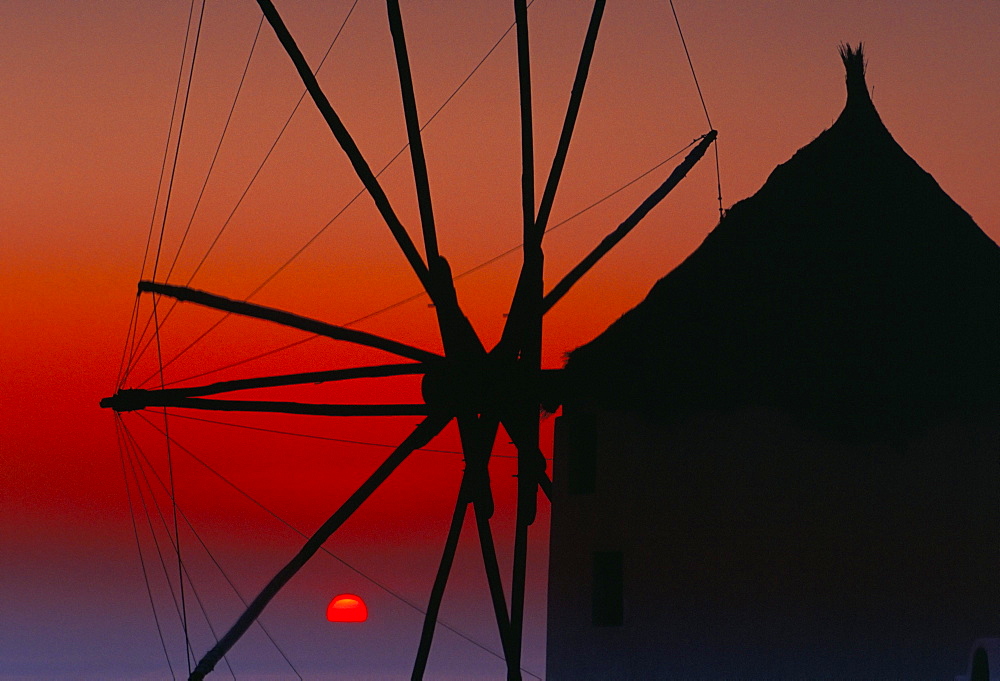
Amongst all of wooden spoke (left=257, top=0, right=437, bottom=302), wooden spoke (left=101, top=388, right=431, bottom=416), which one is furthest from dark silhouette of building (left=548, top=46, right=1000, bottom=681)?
wooden spoke (left=257, top=0, right=437, bottom=302)

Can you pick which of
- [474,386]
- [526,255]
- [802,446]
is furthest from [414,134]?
[802,446]

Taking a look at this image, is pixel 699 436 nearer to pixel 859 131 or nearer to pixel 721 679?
pixel 721 679

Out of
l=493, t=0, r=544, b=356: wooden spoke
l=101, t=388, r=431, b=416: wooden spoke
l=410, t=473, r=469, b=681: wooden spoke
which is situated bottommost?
l=410, t=473, r=469, b=681: wooden spoke

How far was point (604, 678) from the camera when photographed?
54.7 feet

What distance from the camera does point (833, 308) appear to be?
15781 millimetres

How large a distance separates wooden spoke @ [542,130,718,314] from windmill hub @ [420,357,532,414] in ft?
2.70

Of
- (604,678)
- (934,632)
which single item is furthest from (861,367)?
(604,678)

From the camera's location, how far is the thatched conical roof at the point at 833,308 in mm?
15430

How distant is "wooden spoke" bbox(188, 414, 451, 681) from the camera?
1450cm

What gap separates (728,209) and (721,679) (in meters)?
5.52

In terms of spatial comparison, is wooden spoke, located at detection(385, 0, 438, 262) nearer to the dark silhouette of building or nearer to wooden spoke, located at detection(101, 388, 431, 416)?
wooden spoke, located at detection(101, 388, 431, 416)

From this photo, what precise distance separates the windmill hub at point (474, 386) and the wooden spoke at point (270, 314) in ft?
1.88

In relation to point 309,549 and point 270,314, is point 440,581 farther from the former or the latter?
point 270,314

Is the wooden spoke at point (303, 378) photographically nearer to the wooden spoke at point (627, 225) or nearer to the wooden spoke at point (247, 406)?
the wooden spoke at point (247, 406)
